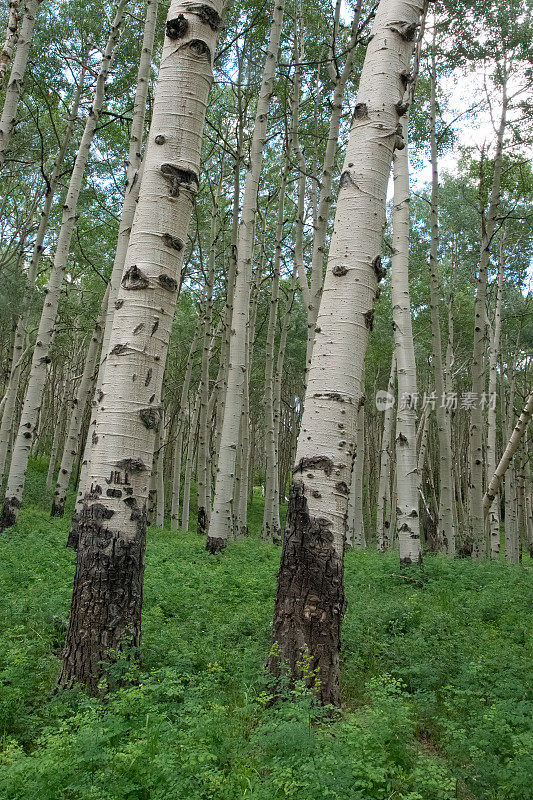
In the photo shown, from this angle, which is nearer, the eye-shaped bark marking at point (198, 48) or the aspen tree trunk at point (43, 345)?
the eye-shaped bark marking at point (198, 48)

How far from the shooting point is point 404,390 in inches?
353

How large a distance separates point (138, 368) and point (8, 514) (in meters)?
8.25

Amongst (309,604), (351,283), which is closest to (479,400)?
(351,283)

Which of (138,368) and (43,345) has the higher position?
(43,345)

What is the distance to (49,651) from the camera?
411cm

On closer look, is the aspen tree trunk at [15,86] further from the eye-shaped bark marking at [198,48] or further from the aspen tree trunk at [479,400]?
the aspen tree trunk at [479,400]

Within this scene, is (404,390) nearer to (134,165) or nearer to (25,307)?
(134,165)

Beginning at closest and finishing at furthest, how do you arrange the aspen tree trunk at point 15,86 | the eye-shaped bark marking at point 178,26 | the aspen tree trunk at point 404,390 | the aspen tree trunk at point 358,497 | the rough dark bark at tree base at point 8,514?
the eye-shaped bark marking at point 178,26 < the aspen tree trunk at point 15,86 < the aspen tree trunk at point 404,390 < the rough dark bark at tree base at point 8,514 < the aspen tree trunk at point 358,497

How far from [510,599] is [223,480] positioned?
4642 millimetres

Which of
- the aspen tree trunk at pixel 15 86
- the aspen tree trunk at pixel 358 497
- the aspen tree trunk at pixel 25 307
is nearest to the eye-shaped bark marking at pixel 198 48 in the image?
the aspen tree trunk at pixel 15 86

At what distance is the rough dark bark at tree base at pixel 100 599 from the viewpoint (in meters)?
3.40

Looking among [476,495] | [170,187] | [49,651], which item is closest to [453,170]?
[476,495]

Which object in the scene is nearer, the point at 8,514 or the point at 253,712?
the point at 253,712

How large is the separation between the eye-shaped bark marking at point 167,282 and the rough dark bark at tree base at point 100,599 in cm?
143
